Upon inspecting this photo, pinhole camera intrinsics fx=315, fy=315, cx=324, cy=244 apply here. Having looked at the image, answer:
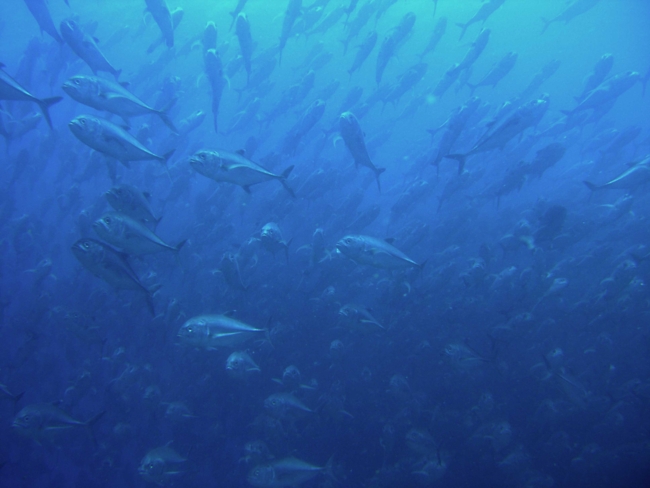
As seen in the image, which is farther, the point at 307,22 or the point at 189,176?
the point at 307,22

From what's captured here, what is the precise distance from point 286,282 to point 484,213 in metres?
10.5

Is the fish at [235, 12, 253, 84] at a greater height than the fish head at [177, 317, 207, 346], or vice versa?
the fish at [235, 12, 253, 84]

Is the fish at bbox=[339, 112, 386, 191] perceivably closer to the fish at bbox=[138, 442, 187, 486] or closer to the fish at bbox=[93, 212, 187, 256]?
the fish at bbox=[93, 212, 187, 256]

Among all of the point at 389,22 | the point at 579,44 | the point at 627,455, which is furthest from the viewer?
the point at 579,44

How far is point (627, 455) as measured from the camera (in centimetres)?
545

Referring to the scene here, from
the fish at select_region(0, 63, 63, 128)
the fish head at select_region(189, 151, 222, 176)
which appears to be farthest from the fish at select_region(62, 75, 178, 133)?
the fish head at select_region(189, 151, 222, 176)

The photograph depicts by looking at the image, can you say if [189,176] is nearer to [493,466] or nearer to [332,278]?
[332,278]

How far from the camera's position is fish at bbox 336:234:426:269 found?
4.73 m

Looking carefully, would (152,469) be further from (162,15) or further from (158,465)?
(162,15)

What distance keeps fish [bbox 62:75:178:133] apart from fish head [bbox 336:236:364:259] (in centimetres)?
378

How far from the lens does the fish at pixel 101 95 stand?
186 inches

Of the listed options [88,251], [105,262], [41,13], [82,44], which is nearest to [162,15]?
[82,44]

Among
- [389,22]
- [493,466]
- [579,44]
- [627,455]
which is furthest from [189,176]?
[579,44]

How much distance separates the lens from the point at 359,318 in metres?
5.73
